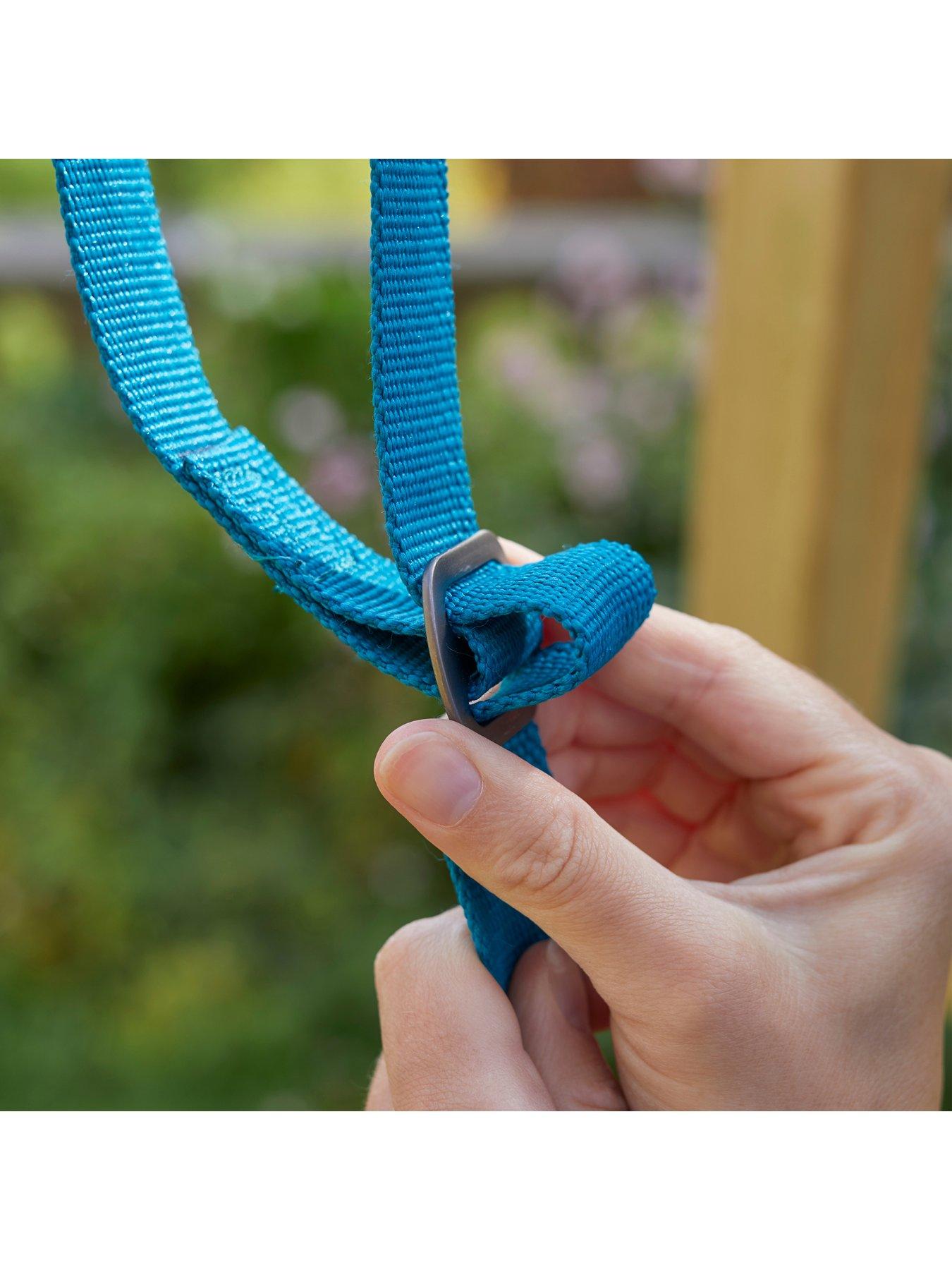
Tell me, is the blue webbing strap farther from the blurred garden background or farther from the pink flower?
the pink flower

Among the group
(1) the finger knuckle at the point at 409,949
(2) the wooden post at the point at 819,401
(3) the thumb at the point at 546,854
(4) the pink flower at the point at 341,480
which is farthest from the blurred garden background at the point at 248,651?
(3) the thumb at the point at 546,854

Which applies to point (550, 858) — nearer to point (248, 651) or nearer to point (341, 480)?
point (341, 480)

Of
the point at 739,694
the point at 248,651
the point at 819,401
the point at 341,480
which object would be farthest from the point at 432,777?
the point at 248,651

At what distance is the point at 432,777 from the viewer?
0.64 metres

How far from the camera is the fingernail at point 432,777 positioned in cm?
64

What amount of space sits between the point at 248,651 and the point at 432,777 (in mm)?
1901

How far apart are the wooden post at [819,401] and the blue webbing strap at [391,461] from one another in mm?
952

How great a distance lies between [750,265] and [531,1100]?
1.25 m

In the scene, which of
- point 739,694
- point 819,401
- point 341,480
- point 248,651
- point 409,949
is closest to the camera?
point 409,949

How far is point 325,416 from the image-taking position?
95.0 inches

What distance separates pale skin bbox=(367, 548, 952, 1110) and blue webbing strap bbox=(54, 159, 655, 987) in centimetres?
7

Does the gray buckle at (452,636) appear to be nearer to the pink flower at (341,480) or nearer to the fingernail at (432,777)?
the fingernail at (432,777)

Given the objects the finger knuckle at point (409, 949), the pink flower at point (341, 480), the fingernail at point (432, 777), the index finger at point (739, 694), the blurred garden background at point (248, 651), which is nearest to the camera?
the fingernail at point (432, 777)

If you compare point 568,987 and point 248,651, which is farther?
point 248,651
